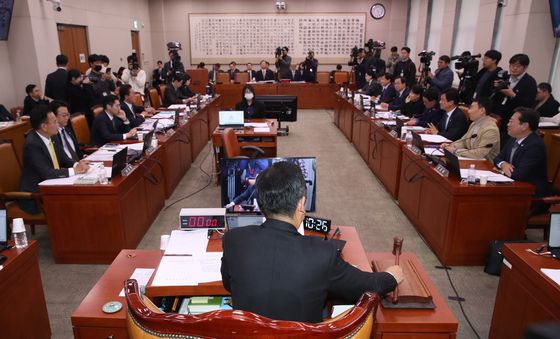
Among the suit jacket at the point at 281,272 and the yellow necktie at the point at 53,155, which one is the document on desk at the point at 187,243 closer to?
the suit jacket at the point at 281,272

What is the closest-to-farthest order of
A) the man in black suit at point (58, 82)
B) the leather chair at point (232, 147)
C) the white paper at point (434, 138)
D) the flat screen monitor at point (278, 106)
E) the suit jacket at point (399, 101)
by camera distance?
the leather chair at point (232, 147)
the white paper at point (434, 138)
the man in black suit at point (58, 82)
the suit jacket at point (399, 101)
the flat screen monitor at point (278, 106)

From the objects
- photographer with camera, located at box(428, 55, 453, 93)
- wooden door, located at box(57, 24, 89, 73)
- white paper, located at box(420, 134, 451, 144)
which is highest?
wooden door, located at box(57, 24, 89, 73)

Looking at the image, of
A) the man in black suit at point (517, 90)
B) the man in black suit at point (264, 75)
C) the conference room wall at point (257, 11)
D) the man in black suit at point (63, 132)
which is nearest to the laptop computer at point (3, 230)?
the man in black suit at point (63, 132)

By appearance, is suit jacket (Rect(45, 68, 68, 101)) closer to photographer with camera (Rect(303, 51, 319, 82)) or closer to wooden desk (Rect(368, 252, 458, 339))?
wooden desk (Rect(368, 252, 458, 339))

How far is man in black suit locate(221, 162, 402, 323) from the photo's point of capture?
1.25m

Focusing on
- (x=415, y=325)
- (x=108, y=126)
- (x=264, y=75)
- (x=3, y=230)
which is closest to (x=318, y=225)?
(x=415, y=325)

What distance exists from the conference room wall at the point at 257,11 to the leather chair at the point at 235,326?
11.9 m

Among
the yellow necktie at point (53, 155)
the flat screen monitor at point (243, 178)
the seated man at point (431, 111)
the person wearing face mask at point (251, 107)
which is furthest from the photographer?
the person wearing face mask at point (251, 107)

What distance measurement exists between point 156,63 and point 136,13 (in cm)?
168

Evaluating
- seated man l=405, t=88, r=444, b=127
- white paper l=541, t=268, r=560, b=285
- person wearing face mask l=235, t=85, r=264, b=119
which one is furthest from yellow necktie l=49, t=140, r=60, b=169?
seated man l=405, t=88, r=444, b=127

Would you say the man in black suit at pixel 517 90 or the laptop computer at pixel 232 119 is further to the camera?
the laptop computer at pixel 232 119

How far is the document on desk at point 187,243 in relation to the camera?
203cm

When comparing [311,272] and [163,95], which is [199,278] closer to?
[311,272]

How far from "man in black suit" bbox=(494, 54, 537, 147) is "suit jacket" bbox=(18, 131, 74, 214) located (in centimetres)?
469
